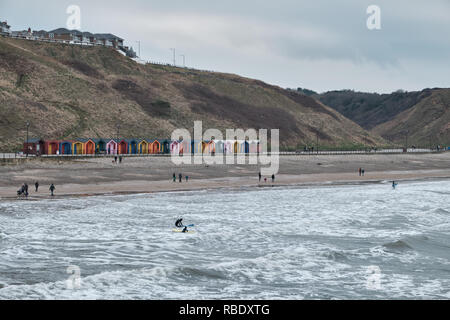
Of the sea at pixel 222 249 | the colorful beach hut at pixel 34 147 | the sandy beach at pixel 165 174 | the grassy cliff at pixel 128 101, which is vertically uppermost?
the grassy cliff at pixel 128 101

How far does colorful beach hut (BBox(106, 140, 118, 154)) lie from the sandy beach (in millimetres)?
8709

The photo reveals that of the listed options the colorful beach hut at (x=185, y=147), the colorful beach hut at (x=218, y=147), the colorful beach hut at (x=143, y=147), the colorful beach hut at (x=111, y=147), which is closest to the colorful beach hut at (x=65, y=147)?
the colorful beach hut at (x=111, y=147)

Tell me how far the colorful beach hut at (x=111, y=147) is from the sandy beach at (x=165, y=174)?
28.6 ft

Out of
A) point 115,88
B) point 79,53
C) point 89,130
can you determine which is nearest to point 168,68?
point 79,53

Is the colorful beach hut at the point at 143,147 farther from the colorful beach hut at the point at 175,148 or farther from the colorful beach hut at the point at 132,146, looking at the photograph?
the colorful beach hut at the point at 175,148

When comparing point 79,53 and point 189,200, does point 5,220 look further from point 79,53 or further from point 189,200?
point 79,53

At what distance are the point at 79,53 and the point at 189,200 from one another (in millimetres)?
112688

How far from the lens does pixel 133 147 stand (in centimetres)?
8319

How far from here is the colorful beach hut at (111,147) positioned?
3129 inches

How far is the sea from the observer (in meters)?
21.5

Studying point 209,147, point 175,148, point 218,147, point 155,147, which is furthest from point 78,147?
point 218,147

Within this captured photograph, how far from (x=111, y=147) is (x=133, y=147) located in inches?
160
